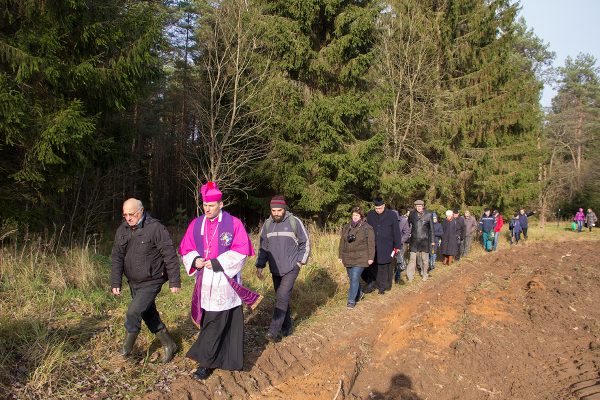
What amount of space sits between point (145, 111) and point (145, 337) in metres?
18.7

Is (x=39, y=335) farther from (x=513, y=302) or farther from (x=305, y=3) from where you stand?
(x=305, y=3)

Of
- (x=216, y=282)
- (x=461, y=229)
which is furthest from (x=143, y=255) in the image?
(x=461, y=229)

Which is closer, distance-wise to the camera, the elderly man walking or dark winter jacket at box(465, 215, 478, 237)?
the elderly man walking

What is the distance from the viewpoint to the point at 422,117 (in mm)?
18719

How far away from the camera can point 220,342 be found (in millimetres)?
4738

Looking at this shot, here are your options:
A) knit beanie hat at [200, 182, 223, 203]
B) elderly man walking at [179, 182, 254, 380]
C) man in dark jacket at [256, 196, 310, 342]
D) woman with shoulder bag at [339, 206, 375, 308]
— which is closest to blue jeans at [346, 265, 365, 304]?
woman with shoulder bag at [339, 206, 375, 308]

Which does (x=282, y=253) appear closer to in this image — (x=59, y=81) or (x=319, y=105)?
(x=59, y=81)

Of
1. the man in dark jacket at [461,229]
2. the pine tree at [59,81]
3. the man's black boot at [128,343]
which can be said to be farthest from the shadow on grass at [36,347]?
the man in dark jacket at [461,229]

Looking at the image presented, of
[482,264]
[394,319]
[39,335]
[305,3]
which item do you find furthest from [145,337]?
[305,3]

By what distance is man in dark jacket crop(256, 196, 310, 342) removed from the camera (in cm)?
604

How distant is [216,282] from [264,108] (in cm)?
1149

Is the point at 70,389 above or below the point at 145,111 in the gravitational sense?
below

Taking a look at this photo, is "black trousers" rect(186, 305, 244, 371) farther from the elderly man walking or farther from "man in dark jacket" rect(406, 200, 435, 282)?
"man in dark jacket" rect(406, 200, 435, 282)

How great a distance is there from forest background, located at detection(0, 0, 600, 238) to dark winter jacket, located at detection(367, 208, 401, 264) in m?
6.03
